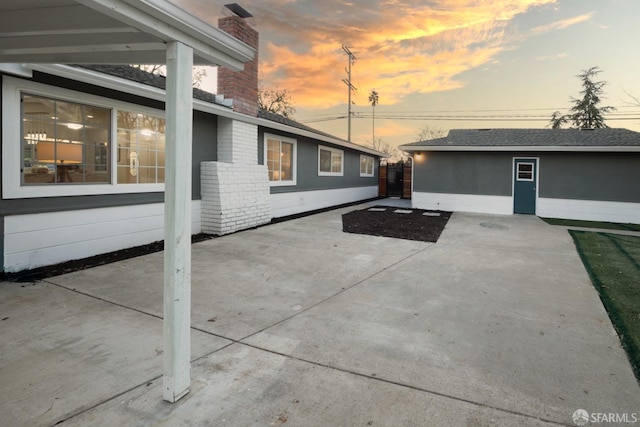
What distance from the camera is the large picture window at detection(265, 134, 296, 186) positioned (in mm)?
10633

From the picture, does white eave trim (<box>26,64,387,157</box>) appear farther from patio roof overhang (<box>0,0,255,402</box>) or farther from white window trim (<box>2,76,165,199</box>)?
patio roof overhang (<box>0,0,255,402</box>)

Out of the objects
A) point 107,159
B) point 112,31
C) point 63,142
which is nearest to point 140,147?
point 107,159

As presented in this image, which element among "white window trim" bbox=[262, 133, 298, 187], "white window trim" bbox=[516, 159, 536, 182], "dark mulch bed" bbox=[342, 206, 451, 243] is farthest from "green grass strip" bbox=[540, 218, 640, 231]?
"white window trim" bbox=[262, 133, 298, 187]

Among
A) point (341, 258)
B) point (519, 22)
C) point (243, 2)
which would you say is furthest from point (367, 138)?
point (341, 258)

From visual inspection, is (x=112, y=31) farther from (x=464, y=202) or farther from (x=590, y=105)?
(x=590, y=105)

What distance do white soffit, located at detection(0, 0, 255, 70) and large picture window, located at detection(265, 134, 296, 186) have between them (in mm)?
7631

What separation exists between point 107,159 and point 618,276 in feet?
28.2

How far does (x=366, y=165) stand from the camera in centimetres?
1991

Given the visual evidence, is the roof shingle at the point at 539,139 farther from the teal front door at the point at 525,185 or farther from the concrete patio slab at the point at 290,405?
the concrete patio slab at the point at 290,405

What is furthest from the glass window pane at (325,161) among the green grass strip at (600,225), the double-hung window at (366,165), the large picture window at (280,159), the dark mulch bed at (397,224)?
the green grass strip at (600,225)

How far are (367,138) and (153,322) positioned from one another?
124 ft

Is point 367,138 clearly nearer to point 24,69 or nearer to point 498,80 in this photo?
point 498,80

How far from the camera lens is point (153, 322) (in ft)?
10.8

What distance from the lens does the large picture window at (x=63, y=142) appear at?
16.2ft
